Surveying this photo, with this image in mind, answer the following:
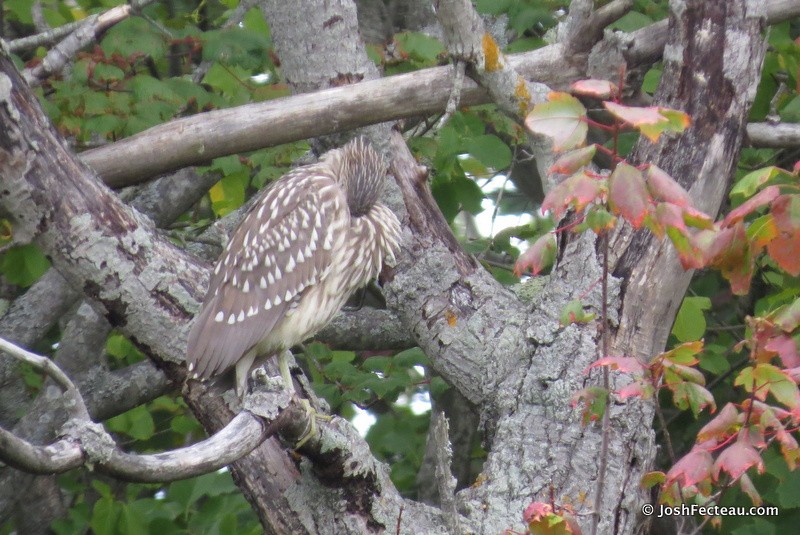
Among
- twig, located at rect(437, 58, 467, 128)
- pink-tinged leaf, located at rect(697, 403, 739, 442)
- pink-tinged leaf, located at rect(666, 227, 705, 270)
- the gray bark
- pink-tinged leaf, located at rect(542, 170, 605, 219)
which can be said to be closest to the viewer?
pink-tinged leaf, located at rect(542, 170, 605, 219)

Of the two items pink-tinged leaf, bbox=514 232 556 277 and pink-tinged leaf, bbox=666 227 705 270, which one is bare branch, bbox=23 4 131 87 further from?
pink-tinged leaf, bbox=666 227 705 270

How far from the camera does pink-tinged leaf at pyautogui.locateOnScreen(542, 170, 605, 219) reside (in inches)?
76.7

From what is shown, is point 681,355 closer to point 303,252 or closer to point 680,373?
point 680,373

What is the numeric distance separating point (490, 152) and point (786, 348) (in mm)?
2560

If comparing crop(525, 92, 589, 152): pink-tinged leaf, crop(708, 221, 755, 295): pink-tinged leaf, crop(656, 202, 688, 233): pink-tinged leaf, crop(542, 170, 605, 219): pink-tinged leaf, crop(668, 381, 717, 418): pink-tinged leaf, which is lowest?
crop(668, 381, 717, 418): pink-tinged leaf

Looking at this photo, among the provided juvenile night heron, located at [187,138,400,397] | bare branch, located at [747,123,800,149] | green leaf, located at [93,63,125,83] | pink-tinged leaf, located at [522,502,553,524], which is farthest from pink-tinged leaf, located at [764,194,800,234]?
green leaf, located at [93,63,125,83]

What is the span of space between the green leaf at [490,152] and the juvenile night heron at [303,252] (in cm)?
Result: 78

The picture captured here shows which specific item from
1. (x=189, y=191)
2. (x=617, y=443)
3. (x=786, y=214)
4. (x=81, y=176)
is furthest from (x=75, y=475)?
(x=786, y=214)

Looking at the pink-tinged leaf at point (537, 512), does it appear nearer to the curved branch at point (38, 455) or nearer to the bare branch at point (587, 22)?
the curved branch at point (38, 455)

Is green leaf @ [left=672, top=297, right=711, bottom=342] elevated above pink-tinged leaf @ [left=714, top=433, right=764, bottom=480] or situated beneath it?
situated beneath

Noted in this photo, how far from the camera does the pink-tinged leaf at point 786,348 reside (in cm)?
241

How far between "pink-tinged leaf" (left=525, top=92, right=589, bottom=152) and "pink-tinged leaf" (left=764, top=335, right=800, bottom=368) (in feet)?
2.64

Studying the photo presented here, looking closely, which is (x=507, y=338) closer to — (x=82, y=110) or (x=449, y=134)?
(x=449, y=134)

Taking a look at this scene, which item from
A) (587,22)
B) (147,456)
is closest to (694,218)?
(147,456)
